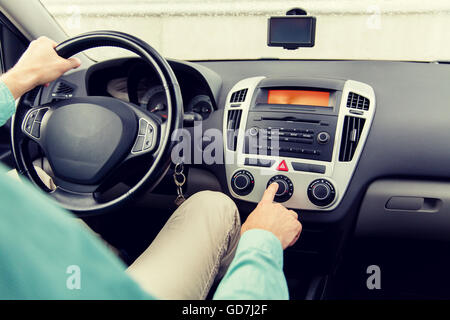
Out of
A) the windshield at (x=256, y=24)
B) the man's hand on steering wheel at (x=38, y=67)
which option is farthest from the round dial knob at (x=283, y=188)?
the windshield at (x=256, y=24)

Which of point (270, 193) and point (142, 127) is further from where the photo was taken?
point (270, 193)

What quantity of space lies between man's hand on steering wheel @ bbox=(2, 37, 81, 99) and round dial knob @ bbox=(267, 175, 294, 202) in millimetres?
739

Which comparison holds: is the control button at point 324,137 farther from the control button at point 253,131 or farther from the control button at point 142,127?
the control button at point 142,127

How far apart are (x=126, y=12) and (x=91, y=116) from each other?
Result: 483 centimetres

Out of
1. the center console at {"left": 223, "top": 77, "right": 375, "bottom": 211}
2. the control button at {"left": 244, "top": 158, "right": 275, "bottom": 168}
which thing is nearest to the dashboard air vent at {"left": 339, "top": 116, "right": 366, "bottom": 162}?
the center console at {"left": 223, "top": 77, "right": 375, "bottom": 211}

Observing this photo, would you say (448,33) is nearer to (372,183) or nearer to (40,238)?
(372,183)

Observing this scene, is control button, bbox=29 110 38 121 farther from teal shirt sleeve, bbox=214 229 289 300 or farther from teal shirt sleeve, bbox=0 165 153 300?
teal shirt sleeve, bbox=0 165 153 300

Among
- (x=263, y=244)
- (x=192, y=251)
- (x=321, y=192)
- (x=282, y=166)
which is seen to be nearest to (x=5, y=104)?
(x=192, y=251)

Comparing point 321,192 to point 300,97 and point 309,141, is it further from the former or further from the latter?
point 300,97

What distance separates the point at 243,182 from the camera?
1581mm

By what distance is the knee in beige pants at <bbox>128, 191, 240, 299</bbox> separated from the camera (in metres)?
1.10

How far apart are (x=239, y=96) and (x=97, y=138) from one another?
599 mm

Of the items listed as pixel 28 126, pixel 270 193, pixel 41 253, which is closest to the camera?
pixel 41 253

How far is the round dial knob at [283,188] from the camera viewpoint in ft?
5.01
